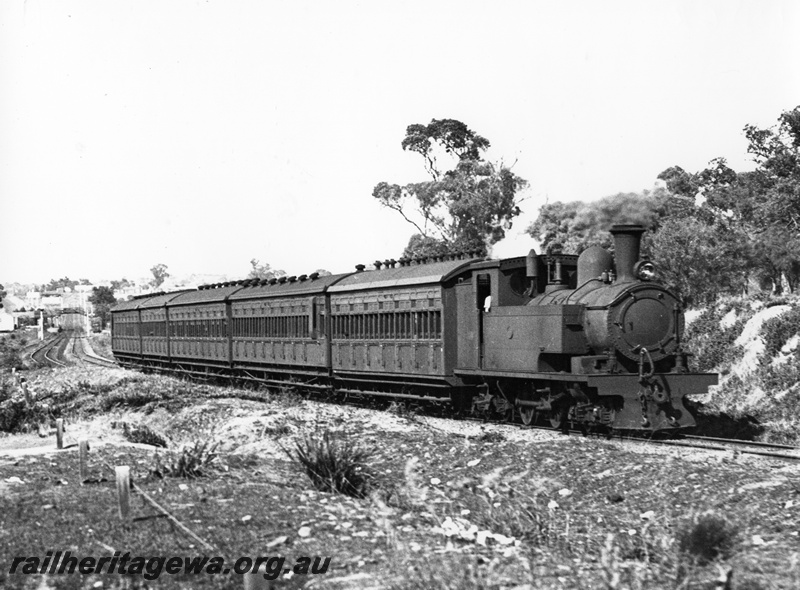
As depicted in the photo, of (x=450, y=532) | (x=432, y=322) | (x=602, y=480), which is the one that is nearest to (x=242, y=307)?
(x=432, y=322)

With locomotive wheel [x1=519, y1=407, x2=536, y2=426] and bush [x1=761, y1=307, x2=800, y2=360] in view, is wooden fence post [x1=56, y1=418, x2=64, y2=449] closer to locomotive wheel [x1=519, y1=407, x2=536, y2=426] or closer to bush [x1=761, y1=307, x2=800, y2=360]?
locomotive wheel [x1=519, y1=407, x2=536, y2=426]

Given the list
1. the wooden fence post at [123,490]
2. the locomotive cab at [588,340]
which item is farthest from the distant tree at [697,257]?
the wooden fence post at [123,490]

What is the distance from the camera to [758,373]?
20.2m

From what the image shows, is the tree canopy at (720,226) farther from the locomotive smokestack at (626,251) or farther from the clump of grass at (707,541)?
the clump of grass at (707,541)

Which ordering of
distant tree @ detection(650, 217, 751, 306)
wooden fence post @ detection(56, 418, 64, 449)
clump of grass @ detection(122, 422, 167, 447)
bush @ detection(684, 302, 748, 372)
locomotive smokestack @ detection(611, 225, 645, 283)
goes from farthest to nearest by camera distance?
distant tree @ detection(650, 217, 751, 306) < bush @ detection(684, 302, 748, 372) < locomotive smokestack @ detection(611, 225, 645, 283) < clump of grass @ detection(122, 422, 167, 447) < wooden fence post @ detection(56, 418, 64, 449)

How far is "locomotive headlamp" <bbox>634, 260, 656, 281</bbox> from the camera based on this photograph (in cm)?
1423

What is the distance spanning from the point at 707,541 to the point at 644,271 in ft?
26.0

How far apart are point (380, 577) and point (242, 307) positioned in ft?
69.9

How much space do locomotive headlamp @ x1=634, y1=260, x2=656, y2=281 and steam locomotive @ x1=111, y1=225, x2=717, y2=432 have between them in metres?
0.02

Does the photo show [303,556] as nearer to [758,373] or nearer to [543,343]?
[543,343]

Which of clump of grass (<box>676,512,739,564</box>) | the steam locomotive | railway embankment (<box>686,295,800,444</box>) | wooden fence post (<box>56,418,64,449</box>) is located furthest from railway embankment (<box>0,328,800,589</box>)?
railway embankment (<box>686,295,800,444</box>)

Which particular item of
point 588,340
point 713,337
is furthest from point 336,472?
point 713,337

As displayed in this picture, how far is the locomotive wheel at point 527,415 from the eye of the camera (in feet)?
49.8

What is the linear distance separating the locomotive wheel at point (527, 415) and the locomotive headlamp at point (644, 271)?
2831mm
